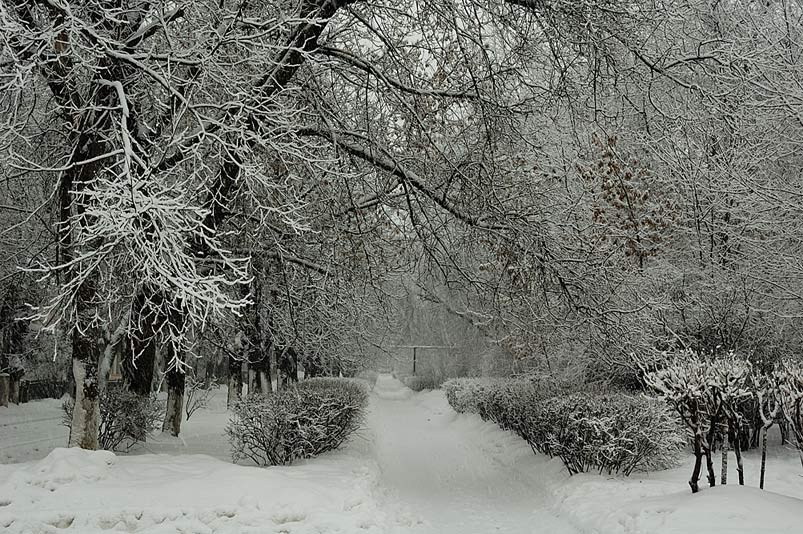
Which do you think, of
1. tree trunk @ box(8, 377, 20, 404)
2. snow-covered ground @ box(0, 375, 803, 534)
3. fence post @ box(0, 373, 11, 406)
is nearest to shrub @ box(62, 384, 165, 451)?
snow-covered ground @ box(0, 375, 803, 534)

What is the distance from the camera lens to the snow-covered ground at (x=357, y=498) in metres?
6.67

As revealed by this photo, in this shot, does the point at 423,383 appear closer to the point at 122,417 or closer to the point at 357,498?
the point at 122,417

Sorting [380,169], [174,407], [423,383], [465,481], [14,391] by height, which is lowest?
[423,383]

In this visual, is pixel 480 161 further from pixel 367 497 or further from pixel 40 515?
pixel 40 515

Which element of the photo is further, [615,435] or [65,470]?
[615,435]

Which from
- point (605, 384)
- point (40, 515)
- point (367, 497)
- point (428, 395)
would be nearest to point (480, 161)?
point (367, 497)

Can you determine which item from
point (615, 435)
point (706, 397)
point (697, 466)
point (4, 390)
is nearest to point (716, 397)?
point (706, 397)

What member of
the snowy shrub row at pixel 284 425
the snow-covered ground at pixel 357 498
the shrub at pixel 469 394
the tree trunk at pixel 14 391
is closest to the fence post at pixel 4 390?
the tree trunk at pixel 14 391

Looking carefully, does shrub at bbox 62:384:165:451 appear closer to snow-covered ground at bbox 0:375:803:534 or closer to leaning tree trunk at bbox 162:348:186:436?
snow-covered ground at bbox 0:375:803:534

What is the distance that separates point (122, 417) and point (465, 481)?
5.88 meters

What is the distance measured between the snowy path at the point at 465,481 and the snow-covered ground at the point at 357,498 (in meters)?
0.04

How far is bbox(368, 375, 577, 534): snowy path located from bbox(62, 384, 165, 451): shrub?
13.6ft

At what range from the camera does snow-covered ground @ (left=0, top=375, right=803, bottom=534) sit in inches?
263

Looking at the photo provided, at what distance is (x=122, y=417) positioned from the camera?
10617 millimetres
